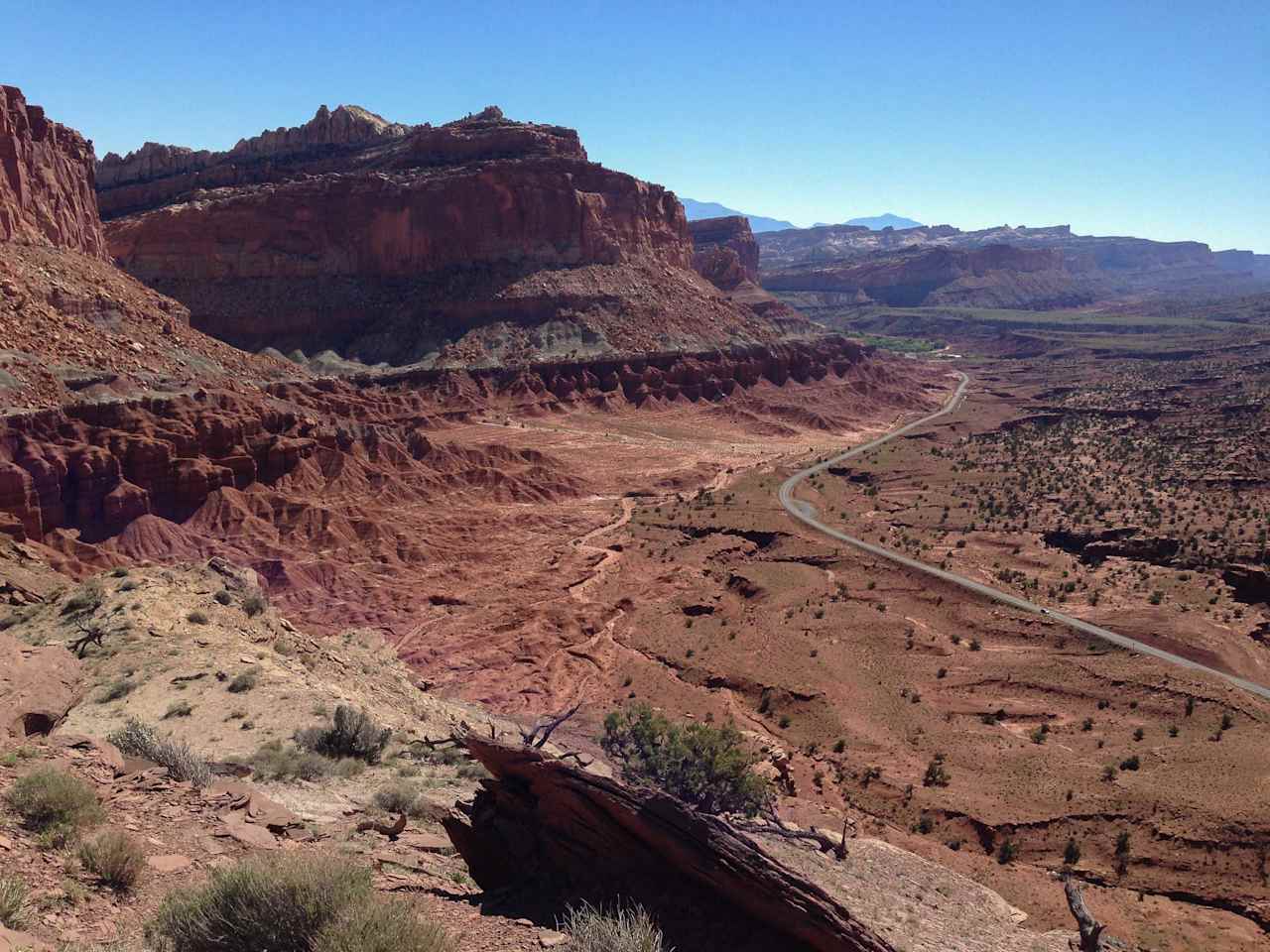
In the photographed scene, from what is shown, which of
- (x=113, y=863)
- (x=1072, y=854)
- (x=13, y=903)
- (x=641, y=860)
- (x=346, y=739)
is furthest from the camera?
(x=1072, y=854)

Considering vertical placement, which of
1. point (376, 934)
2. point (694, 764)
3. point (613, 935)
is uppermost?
point (376, 934)

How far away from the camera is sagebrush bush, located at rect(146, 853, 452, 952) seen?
7121mm

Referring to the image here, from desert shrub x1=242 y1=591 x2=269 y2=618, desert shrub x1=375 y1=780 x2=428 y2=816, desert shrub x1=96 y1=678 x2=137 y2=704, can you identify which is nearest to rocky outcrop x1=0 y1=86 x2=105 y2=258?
desert shrub x1=242 y1=591 x2=269 y2=618

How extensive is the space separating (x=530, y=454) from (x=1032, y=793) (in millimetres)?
45258

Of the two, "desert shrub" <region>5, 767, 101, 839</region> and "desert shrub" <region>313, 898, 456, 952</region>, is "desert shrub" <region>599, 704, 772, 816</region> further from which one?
"desert shrub" <region>5, 767, 101, 839</region>

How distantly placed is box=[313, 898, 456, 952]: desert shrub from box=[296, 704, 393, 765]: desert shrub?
952 centimetres

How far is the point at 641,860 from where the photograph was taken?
9.30 meters

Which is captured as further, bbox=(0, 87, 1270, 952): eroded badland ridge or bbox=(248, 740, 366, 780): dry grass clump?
bbox=(248, 740, 366, 780): dry grass clump

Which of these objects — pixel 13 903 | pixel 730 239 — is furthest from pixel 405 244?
pixel 730 239

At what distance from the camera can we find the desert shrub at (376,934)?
678 cm

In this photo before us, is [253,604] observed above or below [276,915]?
below

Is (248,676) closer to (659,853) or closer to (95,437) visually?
(659,853)

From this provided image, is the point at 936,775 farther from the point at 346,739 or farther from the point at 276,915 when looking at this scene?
the point at 276,915

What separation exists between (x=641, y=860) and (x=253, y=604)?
2006 centimetres
